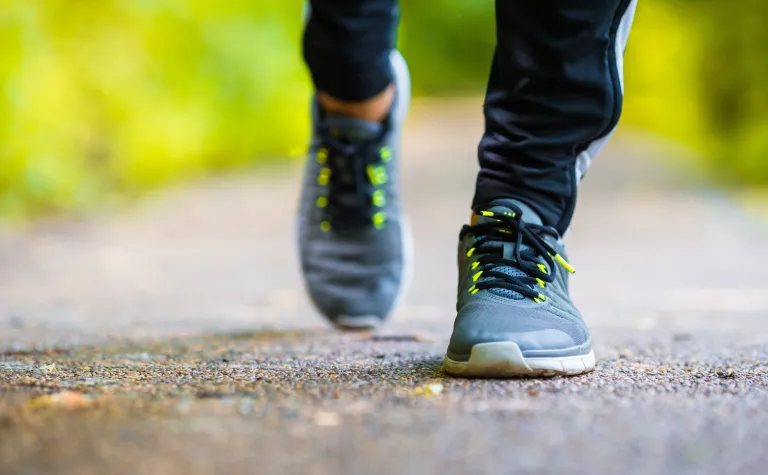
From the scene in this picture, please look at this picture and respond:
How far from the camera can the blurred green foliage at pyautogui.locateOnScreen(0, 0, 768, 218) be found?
4.59 meters

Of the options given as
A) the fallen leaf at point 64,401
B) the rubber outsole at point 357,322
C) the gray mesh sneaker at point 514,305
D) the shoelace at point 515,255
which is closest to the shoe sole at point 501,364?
the gray mesh sneaker at point 514,305

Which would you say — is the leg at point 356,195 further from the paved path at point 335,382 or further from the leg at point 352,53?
the paved path at point 335,382

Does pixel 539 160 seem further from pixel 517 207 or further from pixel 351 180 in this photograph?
pixel 351 180

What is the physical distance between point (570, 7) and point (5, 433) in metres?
0.88

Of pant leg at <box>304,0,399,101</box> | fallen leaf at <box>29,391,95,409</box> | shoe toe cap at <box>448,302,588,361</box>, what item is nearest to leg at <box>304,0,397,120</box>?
pant leg at <box>304,0,399,101</box>

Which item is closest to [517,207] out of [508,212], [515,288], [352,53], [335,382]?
[508,212]

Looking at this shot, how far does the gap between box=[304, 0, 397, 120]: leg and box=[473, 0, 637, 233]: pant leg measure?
49cm

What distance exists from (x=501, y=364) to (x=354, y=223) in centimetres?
81

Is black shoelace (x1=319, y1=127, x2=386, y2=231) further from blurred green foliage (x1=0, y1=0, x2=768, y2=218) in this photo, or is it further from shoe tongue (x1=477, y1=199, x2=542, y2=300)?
shoe tongue (x1=477, y1=199, x2=542, y2=300)

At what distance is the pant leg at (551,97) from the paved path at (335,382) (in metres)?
0.28

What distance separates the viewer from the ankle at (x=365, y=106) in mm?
1881

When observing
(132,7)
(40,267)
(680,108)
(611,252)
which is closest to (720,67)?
(680,108)

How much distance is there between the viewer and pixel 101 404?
3.22 feet

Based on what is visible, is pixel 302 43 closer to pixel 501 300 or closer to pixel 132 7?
pixel 501 300
